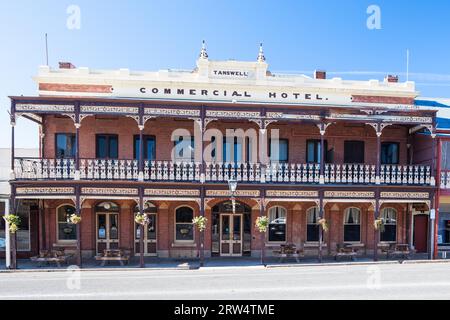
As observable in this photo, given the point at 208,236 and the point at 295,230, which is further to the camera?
the point at 295,230

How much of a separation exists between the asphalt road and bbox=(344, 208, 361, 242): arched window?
245cm

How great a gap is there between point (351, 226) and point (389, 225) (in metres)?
2.14

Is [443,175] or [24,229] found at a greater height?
[443,175]

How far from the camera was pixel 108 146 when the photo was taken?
15086 mm

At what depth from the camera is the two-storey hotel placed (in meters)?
13.4

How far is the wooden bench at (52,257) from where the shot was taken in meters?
13.0

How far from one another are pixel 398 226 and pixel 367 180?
4154mm

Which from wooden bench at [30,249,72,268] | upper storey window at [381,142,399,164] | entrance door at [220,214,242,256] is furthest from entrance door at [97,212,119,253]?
upper storey window at [381,142,399,164]

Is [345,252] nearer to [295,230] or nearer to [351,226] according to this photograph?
[351,226]

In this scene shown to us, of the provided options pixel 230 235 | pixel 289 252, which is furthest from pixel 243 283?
pixel 230 235

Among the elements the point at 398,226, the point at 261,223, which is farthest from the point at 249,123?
the point at 398,226

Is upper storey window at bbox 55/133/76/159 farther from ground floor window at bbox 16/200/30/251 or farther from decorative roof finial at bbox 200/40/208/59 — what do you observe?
decorative roof finial at bbox 200/40/208/59

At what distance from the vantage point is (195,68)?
52.3 feet

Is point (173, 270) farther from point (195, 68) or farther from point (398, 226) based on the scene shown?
point (398, 226)
